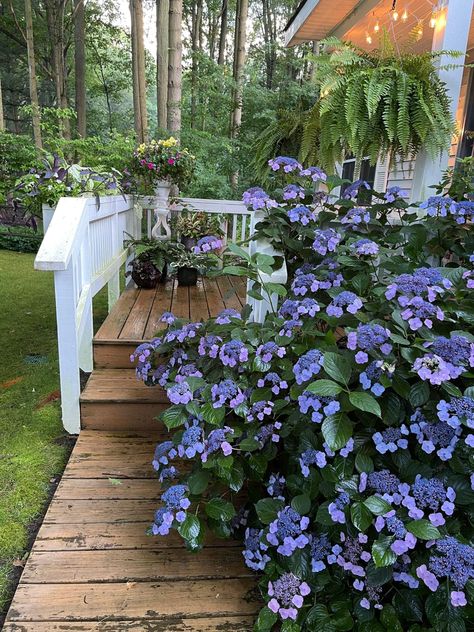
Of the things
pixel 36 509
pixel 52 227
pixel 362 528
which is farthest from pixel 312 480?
pixel 52 227

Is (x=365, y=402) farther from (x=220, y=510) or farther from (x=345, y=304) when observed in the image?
(x=220, y=510)

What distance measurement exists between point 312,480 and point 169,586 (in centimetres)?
58

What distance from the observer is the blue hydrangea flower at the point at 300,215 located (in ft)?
6.24

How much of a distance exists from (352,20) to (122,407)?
12.3 ft

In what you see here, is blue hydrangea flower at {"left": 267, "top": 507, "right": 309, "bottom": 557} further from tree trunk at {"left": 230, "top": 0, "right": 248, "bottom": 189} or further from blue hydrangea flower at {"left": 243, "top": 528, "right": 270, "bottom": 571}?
tree trunk at {"left": 230, "top": 0, "right": 248, "bottom": 189}

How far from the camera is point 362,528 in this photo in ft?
3.49

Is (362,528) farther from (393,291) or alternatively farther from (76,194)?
(76,194)

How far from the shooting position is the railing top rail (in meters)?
1.97

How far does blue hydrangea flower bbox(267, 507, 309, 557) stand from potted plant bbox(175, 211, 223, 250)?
3.40 meters

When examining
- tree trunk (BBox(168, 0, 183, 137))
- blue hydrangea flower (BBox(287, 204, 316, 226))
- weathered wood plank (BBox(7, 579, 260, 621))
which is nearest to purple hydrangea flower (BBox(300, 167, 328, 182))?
blue hydrangea flower (BBox(287, 204, 316, 226))

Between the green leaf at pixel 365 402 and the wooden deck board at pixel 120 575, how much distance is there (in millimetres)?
739

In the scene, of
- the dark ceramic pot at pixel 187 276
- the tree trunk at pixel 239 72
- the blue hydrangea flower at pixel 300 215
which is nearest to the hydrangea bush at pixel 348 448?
the blue hydrangea flower at pixel 300 215

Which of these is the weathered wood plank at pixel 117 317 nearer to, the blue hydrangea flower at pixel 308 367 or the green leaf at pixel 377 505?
the blue hydrangea flower at pixel 308 367

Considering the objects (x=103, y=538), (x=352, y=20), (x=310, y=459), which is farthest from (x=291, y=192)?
(x=352, y=20)
